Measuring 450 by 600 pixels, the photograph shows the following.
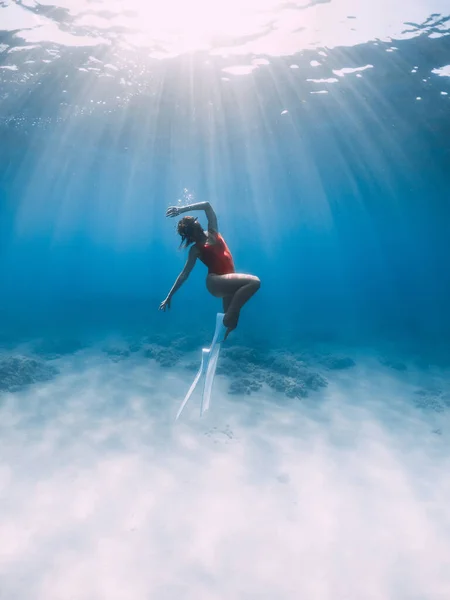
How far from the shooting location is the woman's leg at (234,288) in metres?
A: 4.82

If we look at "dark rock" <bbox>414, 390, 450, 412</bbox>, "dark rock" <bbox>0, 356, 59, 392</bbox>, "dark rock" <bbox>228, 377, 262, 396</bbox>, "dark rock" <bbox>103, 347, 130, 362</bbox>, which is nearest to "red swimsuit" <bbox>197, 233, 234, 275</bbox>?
"dark rock" <bbox>228, 377, 262, 396</bbox>

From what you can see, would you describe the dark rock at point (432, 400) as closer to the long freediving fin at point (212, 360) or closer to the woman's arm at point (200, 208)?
the long freediving fin at point (212, 360)

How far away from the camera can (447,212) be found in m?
52.1

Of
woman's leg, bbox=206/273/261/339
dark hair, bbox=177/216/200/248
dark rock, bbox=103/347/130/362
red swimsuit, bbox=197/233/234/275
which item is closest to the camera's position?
woman's leg, bbox=206/273/261/339

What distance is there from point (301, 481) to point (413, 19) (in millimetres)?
15584

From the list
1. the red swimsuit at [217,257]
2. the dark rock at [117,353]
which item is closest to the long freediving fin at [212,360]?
the red swimsuit at [217,257]

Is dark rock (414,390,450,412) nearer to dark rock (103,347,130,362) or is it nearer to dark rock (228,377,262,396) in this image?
dark rock (228,377,262,396)

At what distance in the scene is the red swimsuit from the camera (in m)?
5.05

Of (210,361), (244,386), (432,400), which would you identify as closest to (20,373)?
(244,386)

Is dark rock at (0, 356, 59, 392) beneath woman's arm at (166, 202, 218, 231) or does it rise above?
beneath

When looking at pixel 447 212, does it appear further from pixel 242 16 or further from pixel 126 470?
pixel 126 470

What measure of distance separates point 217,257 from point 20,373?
11228 mm

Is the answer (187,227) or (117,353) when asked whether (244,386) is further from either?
(187,227)

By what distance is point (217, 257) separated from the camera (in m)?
5.09
